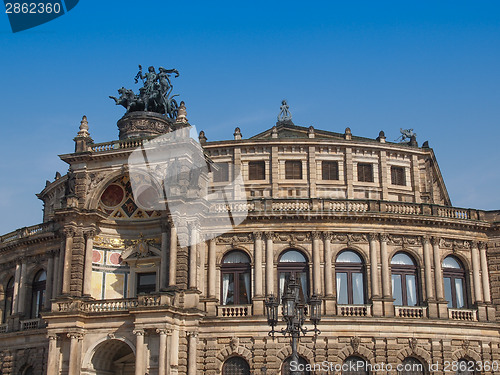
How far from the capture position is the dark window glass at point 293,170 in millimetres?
47969

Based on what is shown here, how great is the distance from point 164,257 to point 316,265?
28.4ft

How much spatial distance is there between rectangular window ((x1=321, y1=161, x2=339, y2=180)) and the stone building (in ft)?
20.7

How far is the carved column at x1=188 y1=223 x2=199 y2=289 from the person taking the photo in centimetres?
3888

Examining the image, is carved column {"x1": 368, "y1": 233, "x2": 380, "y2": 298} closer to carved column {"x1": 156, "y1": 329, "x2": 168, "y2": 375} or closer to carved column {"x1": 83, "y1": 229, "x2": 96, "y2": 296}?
carved column {"x1": 156, "y1": 329, "x2": 168, "y2": 375}

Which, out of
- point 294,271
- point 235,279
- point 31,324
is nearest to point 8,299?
point 31,324

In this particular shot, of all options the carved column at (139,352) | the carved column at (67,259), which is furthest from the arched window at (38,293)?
the carved column at (139,352)

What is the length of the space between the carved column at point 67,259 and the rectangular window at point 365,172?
19691 mm

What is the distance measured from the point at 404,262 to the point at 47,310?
2145cm

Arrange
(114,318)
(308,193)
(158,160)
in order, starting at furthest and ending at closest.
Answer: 1. (308,193)
2. (158,160)
3. (114,318)

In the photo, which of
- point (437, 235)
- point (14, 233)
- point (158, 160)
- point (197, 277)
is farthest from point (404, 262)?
point (14, 233)

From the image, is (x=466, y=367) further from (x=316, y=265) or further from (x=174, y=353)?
(x=174, y=353)

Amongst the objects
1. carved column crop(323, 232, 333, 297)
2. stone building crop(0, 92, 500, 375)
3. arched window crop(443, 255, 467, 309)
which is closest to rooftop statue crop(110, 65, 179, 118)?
stone building crop(0, 92, 500, 375)

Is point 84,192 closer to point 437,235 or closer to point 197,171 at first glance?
point 197,171

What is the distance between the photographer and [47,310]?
4219cm
